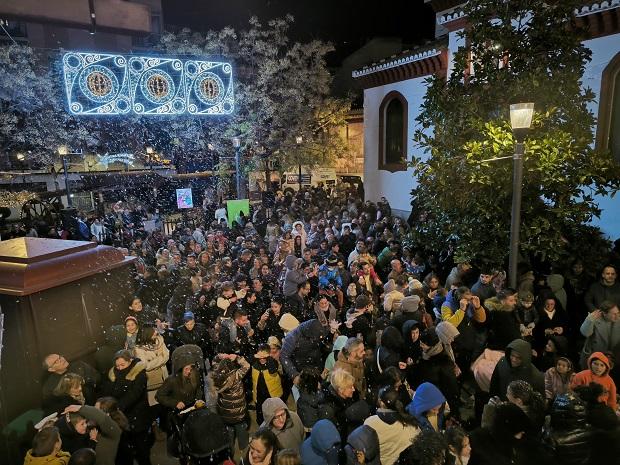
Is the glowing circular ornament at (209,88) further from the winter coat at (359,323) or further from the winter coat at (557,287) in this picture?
the winter coat at (557,287)

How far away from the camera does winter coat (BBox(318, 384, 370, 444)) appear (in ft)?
12.6

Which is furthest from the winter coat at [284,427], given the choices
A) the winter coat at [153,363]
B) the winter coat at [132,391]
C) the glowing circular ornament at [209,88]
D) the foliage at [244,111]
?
the foliage at [244,111]

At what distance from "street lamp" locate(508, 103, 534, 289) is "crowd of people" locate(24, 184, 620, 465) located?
654 mm

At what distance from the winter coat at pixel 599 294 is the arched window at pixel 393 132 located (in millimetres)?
11131

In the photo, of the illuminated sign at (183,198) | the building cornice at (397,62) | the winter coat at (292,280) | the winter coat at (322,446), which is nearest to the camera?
the winter coat at (322,446)

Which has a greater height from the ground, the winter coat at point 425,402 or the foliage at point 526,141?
the foliage at point 526,141

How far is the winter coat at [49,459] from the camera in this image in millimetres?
3277

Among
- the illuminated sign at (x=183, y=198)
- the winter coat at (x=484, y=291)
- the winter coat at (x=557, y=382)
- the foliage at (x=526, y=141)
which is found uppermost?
the foliage at (x=526, y=141)

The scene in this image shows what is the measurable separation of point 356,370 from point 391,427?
117 cm

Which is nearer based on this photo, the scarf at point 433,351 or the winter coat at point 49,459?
the winter coat at point 49,459

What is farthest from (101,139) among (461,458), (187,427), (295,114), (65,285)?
(461,458)

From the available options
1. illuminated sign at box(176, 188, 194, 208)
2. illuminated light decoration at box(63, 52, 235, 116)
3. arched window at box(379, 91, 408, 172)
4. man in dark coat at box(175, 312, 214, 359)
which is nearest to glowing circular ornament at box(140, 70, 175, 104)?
illuminated light decoration at box(63, 52, 235, 116)

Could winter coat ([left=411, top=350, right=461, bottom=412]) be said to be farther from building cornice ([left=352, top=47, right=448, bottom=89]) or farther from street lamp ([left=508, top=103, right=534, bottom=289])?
building cornice ([left=352, top=47, right=448, bottom=89])

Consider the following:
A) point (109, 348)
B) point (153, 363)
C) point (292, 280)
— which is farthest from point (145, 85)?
point (153, 363)
